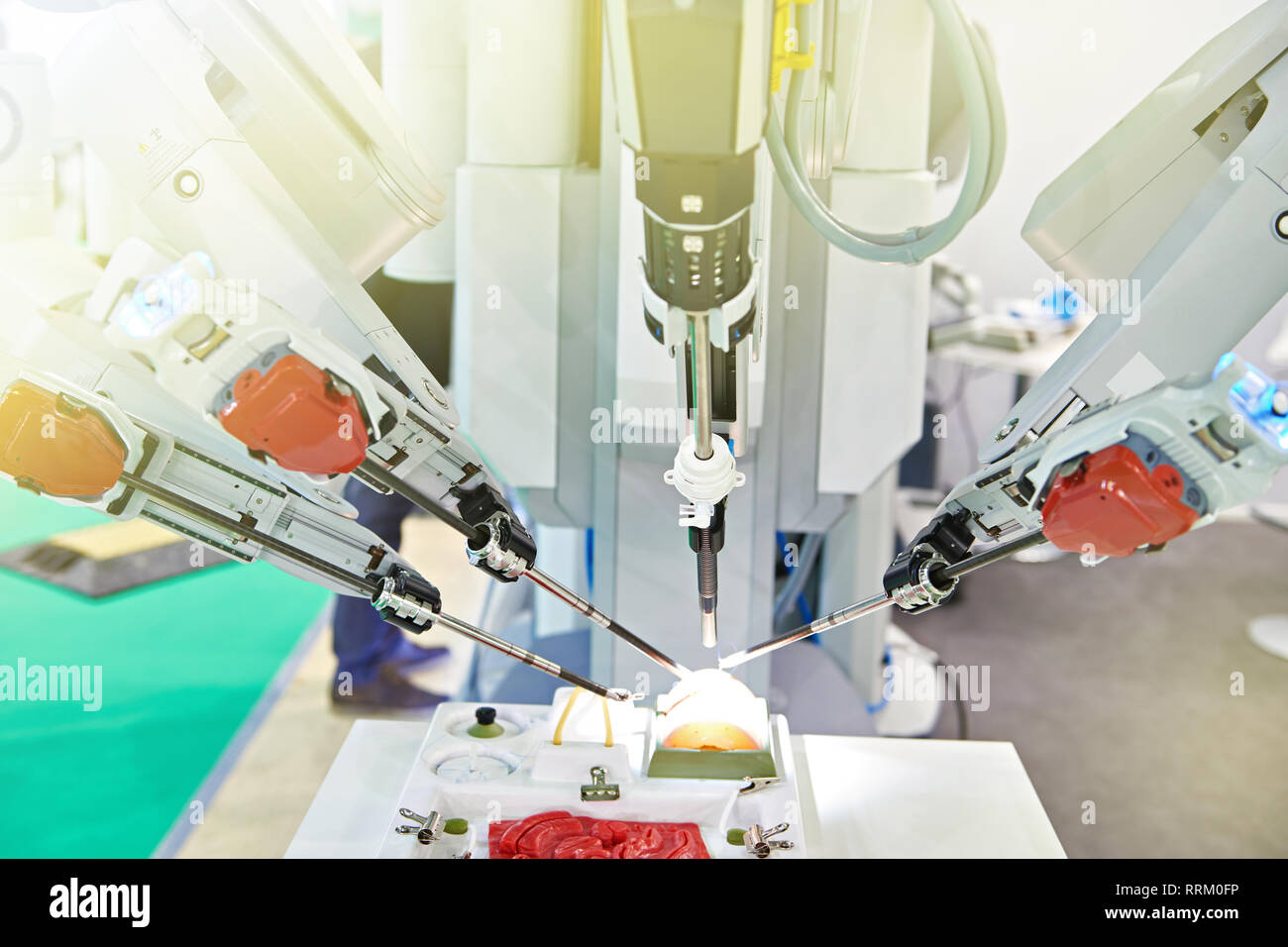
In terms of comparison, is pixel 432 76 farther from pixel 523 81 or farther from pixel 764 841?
pixel 764 841

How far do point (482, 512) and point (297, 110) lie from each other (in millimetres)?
535

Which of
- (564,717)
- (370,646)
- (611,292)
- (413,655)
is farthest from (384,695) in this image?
(611,292)

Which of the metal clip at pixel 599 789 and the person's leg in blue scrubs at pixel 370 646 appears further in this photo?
the person's leg in blue scrubs at pixel 370 646

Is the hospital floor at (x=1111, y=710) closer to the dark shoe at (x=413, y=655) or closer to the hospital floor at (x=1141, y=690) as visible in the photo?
the hospital floor at (x=1141, y=690)

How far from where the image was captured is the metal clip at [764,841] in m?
1.50

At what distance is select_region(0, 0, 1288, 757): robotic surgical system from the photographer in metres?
1.11

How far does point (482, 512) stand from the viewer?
149cm

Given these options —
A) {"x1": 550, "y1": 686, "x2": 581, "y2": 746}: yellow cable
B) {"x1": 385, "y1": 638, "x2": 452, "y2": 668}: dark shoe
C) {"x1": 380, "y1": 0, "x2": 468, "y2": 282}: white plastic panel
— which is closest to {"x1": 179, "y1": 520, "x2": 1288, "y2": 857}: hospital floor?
{"x1": 385, "y1": 638, "x2": 452, "y2": 668}: dark shoe

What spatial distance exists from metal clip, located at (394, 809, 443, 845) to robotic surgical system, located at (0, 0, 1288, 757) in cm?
26

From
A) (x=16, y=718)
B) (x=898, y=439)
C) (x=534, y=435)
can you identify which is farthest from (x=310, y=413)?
(x=16, y=718)

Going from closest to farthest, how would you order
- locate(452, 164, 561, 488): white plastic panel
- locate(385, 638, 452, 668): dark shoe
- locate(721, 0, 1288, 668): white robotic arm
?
locate(721, 0, 1288, 668): white robotic arm → locate(452, 164, 561, 488): white plastic panel → locate(385, 638, 452, 668): dark shoe

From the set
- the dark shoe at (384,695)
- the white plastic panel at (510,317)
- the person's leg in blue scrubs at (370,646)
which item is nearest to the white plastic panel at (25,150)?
the white plastic panel at (510,317)

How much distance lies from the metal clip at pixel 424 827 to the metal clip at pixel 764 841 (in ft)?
1.35

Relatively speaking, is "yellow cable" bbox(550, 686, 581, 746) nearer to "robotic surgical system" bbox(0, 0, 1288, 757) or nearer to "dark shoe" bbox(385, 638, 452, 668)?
"robotic surgical system" bbox(0, 0, 1288, 757)
